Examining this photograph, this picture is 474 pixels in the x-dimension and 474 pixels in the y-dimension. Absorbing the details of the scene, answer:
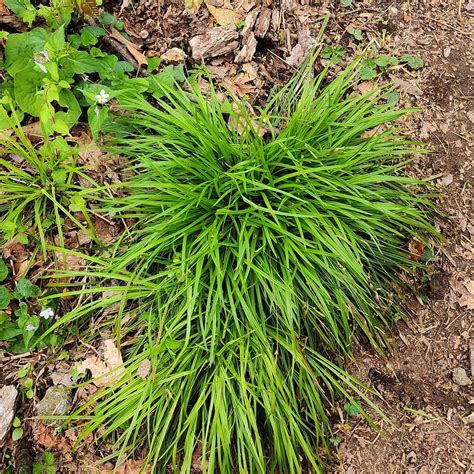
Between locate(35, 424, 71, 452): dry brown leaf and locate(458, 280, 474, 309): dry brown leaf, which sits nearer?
locate(35, 424, 71, 452): dry brown leaf

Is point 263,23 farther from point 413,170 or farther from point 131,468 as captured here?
point 131,468

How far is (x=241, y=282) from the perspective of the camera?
7.71 ft

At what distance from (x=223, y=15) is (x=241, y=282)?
6.06ft

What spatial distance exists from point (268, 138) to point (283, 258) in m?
Answer: 0.87

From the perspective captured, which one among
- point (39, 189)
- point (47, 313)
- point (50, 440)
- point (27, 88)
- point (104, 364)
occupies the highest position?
point (27, 88)

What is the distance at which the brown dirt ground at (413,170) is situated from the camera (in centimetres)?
252

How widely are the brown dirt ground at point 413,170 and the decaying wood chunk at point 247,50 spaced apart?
0.9 inches

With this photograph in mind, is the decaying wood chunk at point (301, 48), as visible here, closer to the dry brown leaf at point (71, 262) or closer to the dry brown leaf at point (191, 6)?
the dry brown leaf at point (191, 6)

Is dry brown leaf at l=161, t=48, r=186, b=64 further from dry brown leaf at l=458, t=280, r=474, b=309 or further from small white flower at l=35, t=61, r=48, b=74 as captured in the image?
dry brown leaf at l=458, t=280, r=474, b=309

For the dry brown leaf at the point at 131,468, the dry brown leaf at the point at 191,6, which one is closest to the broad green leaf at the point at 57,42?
the dry brown leaf at the point at 191,6

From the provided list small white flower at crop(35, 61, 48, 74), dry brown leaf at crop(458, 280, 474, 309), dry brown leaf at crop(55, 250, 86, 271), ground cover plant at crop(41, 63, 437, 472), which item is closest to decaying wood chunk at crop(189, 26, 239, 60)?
ground cover plant at crop(41, 63, 437, 472)

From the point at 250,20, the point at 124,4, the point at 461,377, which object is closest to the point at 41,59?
the point at 124,4

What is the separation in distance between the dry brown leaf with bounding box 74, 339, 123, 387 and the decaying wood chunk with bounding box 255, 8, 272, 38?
2115 mm

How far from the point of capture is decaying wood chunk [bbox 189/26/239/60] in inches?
120
